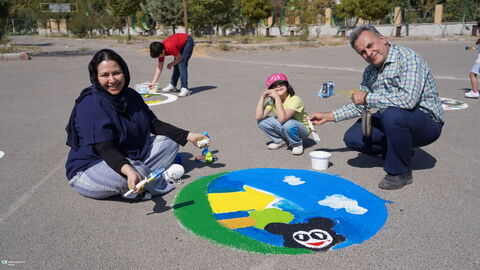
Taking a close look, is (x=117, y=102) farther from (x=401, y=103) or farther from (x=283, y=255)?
(x=401, y=103)

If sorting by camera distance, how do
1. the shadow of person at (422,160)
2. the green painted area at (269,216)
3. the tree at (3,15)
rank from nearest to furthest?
1. the green painted area at (269,216)
2. the shadow of person at (422,160)
3. the tree at (3,15)

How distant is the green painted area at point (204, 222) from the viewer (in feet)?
8.57

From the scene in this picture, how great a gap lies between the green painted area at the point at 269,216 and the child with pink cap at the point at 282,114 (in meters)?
1.52

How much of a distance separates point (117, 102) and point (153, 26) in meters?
53.7

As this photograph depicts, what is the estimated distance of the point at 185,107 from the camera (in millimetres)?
7449

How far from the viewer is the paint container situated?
4.03 m

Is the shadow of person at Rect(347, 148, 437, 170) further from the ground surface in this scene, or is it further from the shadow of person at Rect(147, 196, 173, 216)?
the shadow of person at Rect(147, 196, 173, 216)

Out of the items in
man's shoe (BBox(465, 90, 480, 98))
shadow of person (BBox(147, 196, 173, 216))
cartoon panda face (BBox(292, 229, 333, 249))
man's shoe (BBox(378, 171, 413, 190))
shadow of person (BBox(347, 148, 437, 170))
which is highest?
man's shoe (BBox(465, 90, 480, 98))

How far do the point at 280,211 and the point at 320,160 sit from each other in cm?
109

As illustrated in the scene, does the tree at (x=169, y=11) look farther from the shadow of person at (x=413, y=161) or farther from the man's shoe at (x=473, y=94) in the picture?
the shadow of person at (x=413, y=161)

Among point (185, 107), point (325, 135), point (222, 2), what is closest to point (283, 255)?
point (325, 135)

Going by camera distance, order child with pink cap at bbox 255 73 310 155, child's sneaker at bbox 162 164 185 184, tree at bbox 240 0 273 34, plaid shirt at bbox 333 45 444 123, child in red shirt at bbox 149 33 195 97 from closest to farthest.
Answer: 1. plaid shirt at bbox 333 45 444 123
2. child's sneaker at bbox 162 164 185 184
3. child with pink cap at bbox 255 73 310 155
4. child in red shirt at bbox 149 33 195 97
5. tree at bbox 240 0 273 34

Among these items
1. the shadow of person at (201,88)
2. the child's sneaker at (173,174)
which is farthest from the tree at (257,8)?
the child's sneaker at (173,174)

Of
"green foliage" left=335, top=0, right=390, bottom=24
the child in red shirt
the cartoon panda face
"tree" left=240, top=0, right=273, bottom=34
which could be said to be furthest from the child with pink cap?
"tree" left=240, top=0, right=273, bottom=34
